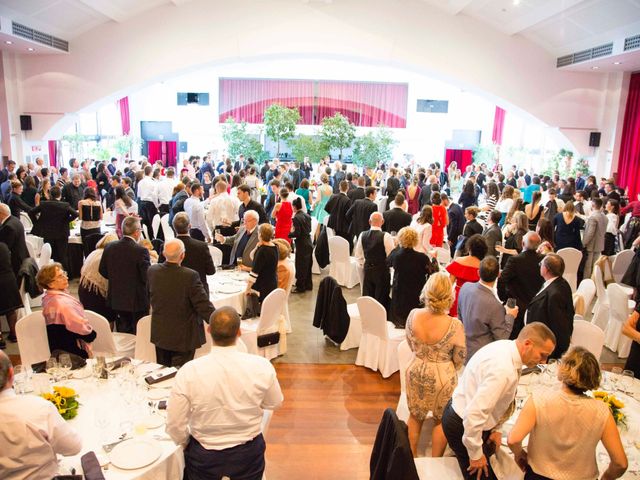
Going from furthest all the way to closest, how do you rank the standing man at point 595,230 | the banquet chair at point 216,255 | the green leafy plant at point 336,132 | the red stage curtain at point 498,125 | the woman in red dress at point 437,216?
the red stage curtain at point 498,125
the green leafy plant at point 336,132
the woman in red dress at point 437,216
the standing man at point 595,230
the banquet chair at point 216,255

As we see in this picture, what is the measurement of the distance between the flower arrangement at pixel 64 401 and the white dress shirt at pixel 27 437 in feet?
2.28

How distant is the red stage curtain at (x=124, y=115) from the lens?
63.0 ft

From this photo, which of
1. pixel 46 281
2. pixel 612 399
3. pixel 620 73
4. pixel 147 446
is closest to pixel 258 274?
pixel 46 281

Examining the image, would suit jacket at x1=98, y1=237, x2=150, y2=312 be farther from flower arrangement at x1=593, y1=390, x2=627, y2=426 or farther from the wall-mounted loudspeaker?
the wall-mounted loudspeaker

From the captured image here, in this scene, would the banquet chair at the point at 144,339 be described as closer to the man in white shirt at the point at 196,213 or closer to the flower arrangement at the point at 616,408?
the flower arrangement at the point at 616,408

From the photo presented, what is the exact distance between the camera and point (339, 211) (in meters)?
8.50

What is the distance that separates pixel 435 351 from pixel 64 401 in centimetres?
213

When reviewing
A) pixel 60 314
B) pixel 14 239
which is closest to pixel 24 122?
pixel 14 239

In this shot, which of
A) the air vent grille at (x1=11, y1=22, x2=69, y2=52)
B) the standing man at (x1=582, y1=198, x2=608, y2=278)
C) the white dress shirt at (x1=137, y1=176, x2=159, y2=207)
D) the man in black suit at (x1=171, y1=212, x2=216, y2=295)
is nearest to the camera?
A: the man in black suit at (x1=171, y1=212, x2=216, y2=295)

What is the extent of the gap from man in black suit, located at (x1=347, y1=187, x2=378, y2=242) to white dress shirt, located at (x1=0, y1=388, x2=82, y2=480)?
610cm

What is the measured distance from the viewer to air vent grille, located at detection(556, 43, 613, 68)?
426 inches

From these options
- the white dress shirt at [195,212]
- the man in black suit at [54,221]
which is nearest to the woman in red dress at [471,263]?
the white dress shirt at [195,212]

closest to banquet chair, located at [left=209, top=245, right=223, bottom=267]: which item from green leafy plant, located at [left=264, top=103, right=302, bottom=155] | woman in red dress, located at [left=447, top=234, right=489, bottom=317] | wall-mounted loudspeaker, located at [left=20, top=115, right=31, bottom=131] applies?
woman in red dress, located at [left=447, top=234, right=489, bottom=317]

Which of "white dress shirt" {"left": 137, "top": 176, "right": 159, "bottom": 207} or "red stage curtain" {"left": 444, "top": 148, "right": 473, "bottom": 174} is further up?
"red stage curtain" {"left": 444, "top": 148, "right": 473, "bottom": 174}
